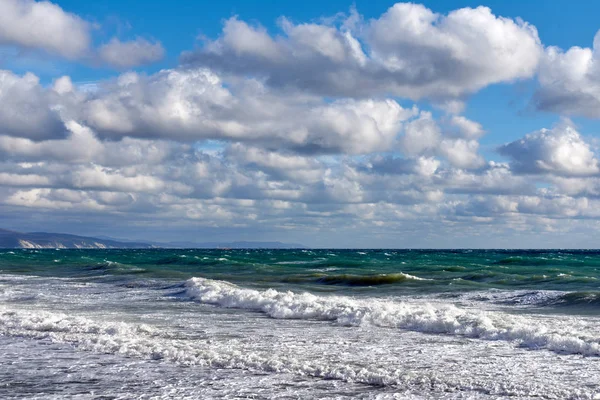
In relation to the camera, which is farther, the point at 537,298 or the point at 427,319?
the point at 537,298

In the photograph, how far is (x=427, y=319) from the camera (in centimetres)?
1767

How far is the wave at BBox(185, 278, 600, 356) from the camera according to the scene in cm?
1442

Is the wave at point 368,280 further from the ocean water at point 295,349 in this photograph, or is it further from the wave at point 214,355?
the wave at point 214,355

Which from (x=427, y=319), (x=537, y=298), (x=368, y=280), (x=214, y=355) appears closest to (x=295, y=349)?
(x=214, y=355)

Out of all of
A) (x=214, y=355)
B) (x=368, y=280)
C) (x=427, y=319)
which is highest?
(x=427, y=319)

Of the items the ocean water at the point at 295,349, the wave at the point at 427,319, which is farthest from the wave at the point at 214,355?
the wave at the point at 427,319

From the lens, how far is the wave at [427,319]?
568 inches

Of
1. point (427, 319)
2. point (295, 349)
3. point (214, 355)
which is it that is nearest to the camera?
point (214, 355)

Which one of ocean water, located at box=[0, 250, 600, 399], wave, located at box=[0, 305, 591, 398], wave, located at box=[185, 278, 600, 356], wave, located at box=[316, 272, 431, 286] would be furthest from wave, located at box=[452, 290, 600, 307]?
wave, located at box=[0, 305, 591, 398]

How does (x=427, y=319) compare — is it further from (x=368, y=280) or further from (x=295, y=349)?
(x=368, y=280)

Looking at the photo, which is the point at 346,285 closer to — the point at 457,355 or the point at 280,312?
the point at 280,312

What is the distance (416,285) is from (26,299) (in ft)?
64.1

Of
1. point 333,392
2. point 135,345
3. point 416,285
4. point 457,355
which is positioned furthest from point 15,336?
point 416,285

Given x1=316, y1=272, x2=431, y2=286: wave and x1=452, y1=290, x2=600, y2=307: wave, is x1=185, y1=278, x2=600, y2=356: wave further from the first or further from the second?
x1=316, y1=272, x2=431, y2=286: wave
